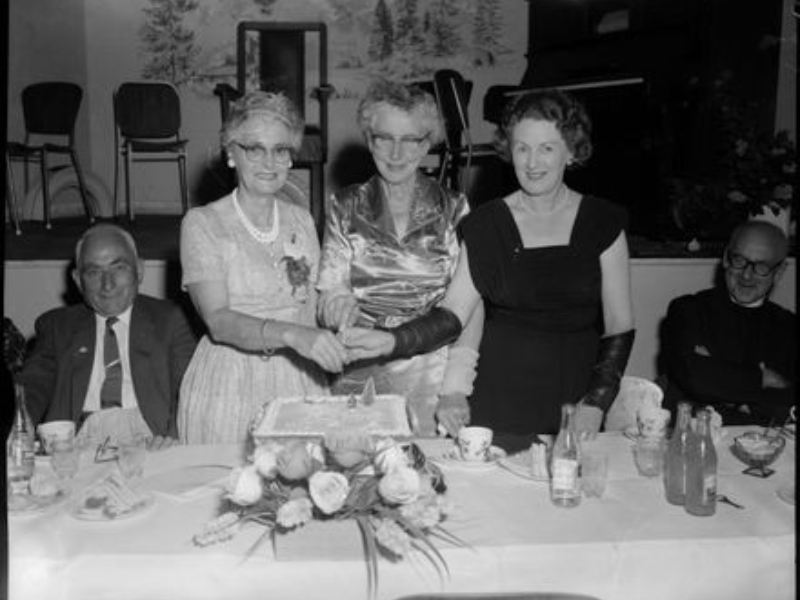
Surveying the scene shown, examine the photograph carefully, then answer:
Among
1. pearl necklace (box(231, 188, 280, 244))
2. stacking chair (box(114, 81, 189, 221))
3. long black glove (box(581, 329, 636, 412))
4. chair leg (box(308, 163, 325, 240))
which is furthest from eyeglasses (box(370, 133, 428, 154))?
stacking chair (box(114, 81, 189, 221))

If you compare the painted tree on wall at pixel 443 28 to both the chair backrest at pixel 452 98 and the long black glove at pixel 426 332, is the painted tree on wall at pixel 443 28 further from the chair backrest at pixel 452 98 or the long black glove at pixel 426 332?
the long black glove at pixel 426 332

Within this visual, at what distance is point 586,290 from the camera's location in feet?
7.50

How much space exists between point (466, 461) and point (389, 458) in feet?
1.54

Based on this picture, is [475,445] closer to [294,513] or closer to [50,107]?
[294,513]

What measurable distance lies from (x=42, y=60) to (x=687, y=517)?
23.7 feet

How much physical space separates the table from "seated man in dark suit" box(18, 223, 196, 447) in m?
1.04

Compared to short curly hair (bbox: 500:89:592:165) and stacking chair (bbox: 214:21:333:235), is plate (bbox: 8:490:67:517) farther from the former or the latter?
stacking chair (bbox: 214:21:333:235)

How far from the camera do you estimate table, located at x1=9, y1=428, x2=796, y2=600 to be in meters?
1.39

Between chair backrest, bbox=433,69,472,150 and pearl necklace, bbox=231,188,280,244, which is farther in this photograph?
chair backrest, bbox=433,69,472,150

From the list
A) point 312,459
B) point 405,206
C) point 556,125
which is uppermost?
point 556,125

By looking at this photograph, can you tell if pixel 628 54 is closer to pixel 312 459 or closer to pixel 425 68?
pixel 425 68

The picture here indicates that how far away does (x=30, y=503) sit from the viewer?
1.60 metres

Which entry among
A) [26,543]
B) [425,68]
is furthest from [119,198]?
[26,543]

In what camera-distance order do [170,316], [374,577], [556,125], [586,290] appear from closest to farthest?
[374,577] → [556,125] → [586,290] → [170,316]
